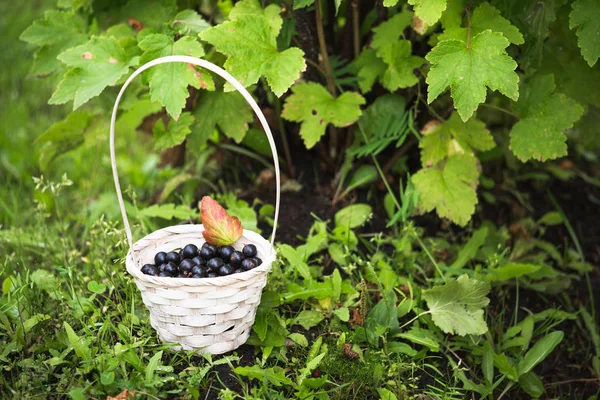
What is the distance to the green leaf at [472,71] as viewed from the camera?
5.86ft

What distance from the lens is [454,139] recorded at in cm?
235

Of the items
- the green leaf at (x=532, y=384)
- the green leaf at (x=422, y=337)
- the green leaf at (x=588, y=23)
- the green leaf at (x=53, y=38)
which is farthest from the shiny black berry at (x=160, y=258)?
the green leaf at (x=588, y=23)

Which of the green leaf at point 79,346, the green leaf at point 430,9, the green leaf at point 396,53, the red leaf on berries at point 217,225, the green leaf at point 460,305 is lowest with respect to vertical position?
the green leaf at point 460,305

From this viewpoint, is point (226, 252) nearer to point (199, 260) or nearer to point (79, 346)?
point (199, 260)

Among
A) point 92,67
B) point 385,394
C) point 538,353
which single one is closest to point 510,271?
point 538,353

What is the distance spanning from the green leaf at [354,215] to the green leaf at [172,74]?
0.74 metres

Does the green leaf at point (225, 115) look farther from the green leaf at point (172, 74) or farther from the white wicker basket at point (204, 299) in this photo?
the white wicker basket at point (204, 299)

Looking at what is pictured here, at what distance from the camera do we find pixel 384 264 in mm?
2238

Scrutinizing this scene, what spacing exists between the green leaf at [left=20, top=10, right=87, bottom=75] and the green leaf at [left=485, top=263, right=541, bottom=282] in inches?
70.7

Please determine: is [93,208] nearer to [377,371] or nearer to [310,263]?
[310,263]

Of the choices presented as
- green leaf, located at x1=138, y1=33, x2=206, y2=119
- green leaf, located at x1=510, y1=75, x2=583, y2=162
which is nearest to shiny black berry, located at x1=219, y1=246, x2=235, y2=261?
green leaf, located at x1=138, y1=33, x2=206, y2=119

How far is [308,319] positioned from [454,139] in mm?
913

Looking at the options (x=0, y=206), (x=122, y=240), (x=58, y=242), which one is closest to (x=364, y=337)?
(x=122, y=240)

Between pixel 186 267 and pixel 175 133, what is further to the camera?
pixel 175 133
